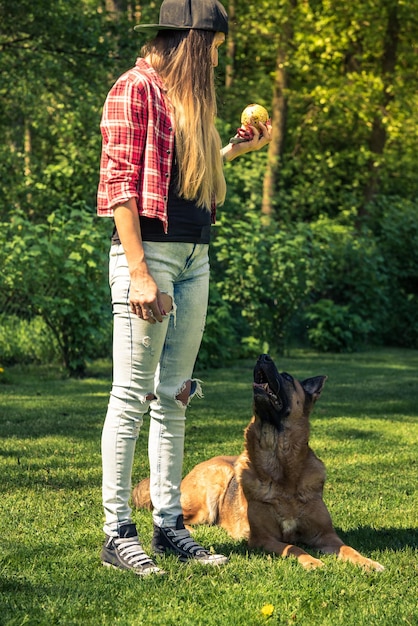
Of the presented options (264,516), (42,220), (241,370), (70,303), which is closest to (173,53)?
(264,516)

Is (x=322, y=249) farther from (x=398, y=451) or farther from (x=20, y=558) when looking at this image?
(x=20, y=558)

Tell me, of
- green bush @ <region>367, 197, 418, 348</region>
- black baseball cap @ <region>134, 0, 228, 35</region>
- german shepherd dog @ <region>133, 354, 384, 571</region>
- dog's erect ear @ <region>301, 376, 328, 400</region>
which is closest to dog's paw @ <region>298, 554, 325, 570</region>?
german shepherd dog @ <region>133, 354, 384, 571</region>

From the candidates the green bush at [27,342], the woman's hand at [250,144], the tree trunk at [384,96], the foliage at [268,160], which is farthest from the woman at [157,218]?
the tree trunk at [384,96]

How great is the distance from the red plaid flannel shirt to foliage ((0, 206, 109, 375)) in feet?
25.0

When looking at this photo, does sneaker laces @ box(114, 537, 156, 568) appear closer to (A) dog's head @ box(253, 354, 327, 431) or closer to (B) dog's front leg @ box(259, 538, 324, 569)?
(B) dog's front leg @ box(259, 538, 324, 569)

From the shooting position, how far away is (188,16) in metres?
4.04

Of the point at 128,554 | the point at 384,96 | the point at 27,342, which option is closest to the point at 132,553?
the point at 128,554

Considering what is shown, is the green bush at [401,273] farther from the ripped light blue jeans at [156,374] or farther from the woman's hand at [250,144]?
the ripped light blue jeans at [156,374]

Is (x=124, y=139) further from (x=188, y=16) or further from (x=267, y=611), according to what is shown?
(x=267, y=611)

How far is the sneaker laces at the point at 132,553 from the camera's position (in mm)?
4148

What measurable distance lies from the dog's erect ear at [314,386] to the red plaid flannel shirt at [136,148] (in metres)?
1.45

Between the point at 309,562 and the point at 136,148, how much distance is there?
2036 mm

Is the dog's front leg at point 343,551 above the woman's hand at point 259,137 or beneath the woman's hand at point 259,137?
beneath

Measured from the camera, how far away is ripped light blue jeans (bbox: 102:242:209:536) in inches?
159
